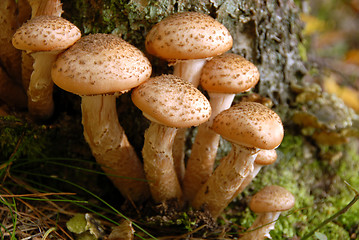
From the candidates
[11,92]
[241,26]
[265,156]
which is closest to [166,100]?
[265,156]

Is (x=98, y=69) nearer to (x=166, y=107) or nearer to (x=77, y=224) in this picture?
(x=166, y=107)

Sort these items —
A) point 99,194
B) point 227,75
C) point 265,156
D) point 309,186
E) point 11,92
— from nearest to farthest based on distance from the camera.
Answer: point 227,75 → point 265,156 → point 11,92 → point 99,194 → point 309,186

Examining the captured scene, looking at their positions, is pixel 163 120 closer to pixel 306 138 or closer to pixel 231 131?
pixel 231 131

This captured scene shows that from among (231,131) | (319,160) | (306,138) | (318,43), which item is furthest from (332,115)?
(318,43)

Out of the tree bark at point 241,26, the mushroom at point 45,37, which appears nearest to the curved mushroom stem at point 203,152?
the tree bark at point 241,26

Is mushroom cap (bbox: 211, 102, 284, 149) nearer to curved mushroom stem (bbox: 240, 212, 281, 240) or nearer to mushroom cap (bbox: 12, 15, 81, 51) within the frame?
curved mushroom stem (bbox: 240, 212, 281, 240)

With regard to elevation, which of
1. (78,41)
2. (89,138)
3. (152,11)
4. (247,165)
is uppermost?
(152,11)
